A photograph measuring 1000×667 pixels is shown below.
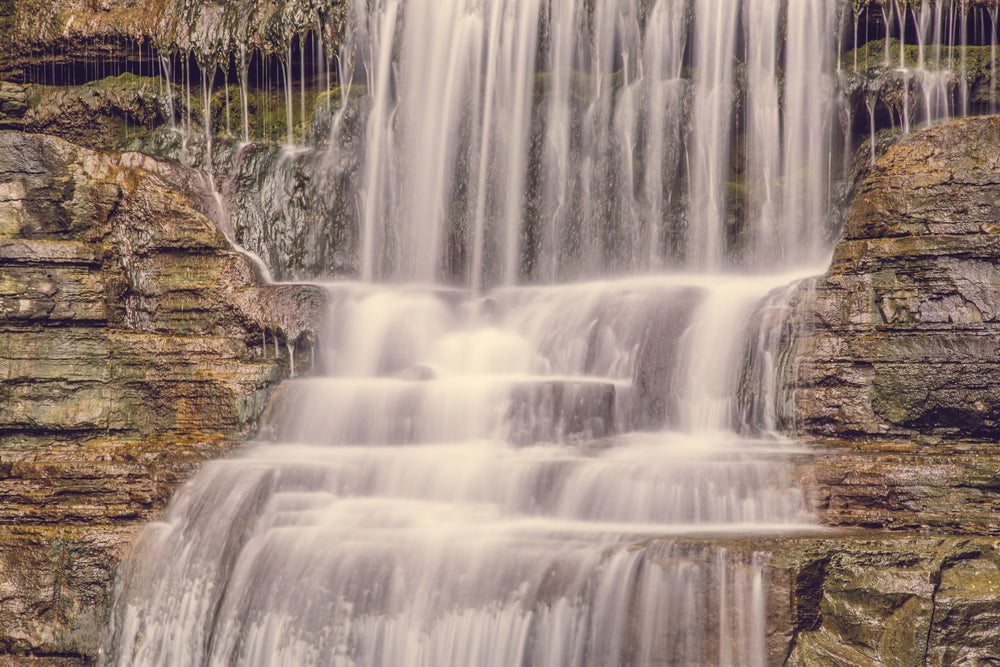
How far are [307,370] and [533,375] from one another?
8.40 feet

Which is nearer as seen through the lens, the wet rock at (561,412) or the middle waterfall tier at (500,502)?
the middle waterfall tier at (500,502)

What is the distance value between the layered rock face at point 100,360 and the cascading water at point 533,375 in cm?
48

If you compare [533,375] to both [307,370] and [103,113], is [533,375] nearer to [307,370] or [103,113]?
[307,370]

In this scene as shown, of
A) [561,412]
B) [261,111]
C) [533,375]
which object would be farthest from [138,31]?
[561,412]

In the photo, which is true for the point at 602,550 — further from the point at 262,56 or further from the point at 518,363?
the point at 262,56

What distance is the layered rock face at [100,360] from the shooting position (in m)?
9.19

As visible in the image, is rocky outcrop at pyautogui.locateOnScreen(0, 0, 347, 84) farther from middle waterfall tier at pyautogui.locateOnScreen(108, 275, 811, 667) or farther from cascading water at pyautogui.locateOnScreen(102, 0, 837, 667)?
middle waterfall tier at pyautogui.locateOnScreen(108, 275, 811, 667)

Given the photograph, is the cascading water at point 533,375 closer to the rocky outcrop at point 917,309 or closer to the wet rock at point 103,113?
the rocky outcrop at point 917,309

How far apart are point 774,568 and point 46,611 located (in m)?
6.41

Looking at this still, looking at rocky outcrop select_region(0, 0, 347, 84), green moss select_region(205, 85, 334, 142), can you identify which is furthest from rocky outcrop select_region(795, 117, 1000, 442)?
green moss select_region(205, 85, 334, 142)

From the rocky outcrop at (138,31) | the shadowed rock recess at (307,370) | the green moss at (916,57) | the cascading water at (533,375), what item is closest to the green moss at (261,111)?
the rocky outcrop at (138,31)

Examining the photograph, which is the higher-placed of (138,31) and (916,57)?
(138,31)

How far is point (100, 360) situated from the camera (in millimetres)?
10953

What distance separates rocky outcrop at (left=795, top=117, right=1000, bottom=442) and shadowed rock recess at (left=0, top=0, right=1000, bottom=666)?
0.02 meters
